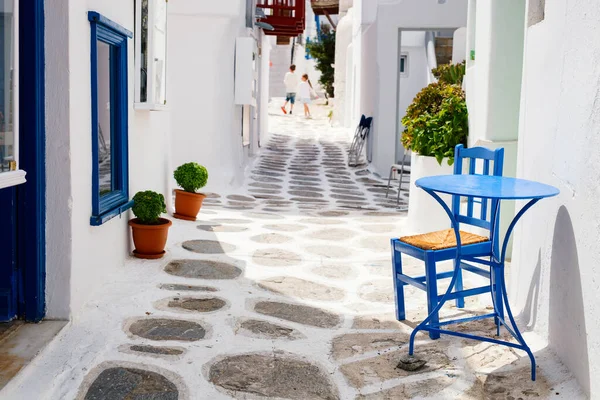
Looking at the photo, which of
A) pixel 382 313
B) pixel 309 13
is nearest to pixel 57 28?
pixel 382 313

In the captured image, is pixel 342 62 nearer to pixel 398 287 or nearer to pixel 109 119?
pixel 109 119

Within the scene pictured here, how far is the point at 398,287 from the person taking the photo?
4859 mm

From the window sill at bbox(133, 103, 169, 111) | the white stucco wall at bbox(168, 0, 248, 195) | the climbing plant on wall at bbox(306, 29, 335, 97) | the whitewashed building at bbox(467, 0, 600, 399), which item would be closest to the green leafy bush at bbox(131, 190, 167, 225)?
the window sill at bbox(133, 103, 169, 111)

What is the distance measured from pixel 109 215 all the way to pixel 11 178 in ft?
4.80

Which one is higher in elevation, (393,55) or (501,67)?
(393,55)

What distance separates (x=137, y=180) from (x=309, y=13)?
32847 millimetres

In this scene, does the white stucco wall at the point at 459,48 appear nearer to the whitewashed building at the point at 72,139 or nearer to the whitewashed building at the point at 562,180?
the whitewashed building at the point at 72,139

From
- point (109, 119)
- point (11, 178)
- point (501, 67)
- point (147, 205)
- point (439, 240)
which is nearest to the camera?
point (11, 178)

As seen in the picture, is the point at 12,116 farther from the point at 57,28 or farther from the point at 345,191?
the point at 345,191

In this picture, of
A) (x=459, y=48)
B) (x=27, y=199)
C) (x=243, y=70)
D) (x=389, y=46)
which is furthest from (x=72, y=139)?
(x=389, y=46)

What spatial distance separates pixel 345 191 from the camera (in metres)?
12.1

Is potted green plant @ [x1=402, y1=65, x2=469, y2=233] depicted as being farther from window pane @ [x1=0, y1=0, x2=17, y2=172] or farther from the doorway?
window pane @ [x1=0, y1=0, x2=17, y2=172]

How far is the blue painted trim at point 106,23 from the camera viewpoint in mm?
4777

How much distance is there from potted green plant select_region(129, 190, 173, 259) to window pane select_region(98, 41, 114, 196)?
1.23 feet
